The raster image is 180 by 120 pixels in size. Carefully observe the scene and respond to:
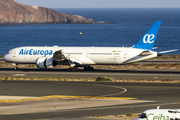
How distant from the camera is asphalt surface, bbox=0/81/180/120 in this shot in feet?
72.9

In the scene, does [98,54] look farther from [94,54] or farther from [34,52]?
[34,52]

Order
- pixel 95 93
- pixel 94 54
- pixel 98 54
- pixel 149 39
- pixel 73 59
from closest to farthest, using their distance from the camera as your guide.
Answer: pixel 95 93, pixel 149 39, pixel 98 54, pixel 94 54, pixel 73 59

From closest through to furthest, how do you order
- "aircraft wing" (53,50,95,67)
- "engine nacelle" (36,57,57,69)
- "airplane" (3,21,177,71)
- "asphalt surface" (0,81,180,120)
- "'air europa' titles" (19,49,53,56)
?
"asphalt surface" (0,81,180,120), "airplane" (3,21,177,71), "aircraft wing" (53,50,95,67), "engine nacelle" (36,57,57,69), "'air europa' titles" (19,49,53,56)

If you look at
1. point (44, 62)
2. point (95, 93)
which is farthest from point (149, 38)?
point (95, 93)

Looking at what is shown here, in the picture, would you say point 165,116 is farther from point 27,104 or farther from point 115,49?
point 115,49

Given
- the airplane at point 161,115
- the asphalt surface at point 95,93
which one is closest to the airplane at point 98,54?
the asphalt surface at point 95,93

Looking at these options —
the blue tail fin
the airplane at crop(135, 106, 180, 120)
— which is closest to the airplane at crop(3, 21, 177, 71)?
the blue tail fin

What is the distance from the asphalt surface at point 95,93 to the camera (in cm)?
2222

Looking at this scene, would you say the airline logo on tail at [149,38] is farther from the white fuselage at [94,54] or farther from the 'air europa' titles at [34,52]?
the 'air europa' titles at [34,52]

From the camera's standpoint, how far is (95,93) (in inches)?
1235

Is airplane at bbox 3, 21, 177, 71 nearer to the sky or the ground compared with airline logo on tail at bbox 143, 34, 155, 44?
nearer to the ground

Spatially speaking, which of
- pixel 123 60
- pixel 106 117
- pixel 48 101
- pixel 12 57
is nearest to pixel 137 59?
pixel 123 60

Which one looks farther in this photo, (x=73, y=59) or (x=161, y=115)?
(x=73, y=59)

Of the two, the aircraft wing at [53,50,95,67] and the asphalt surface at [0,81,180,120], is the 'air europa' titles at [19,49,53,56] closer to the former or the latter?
the aircraft wing at [53,50,95,67]
